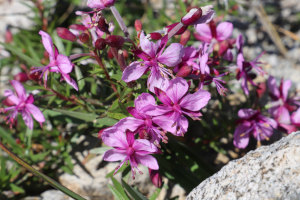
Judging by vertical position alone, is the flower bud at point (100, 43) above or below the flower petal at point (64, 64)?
above

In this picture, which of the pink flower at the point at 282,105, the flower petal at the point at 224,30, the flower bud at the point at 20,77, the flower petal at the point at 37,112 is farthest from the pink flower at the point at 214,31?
the flower bud at the point at 20,77

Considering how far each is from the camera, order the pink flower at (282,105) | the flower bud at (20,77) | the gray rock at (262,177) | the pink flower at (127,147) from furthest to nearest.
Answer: the flower bud at (20,77) < the pink flower at (282,105) < the pink flower at (127,147) < the gray rock at (262,177)

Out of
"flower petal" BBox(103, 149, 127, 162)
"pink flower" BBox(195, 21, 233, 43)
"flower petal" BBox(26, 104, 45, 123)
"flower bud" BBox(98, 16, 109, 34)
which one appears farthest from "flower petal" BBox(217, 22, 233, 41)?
"flower petal" BBox(26, 104, 45, 123)

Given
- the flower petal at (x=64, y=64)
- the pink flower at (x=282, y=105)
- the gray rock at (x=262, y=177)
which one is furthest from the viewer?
the pink flower at (x=282, y=105)

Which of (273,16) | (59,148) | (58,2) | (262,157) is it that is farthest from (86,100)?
(273,16)

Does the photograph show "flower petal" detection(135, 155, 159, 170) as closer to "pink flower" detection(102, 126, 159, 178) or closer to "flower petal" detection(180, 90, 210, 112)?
"pink flower" detection(102, 126, 159, 178)

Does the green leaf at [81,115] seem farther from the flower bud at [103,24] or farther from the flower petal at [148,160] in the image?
the flower bud at [103,24]

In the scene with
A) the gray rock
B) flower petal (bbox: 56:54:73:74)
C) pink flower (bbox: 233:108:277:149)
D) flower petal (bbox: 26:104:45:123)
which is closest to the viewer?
the gray rock

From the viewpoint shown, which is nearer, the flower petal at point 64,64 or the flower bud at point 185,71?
the flower bud at point 185,71
